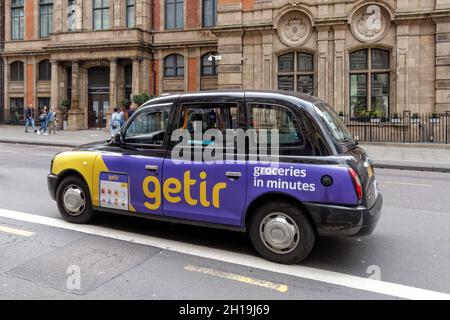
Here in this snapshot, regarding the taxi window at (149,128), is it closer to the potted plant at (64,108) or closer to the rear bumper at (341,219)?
the rear bumper at (341,219)

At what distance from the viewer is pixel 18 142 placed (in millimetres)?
22141

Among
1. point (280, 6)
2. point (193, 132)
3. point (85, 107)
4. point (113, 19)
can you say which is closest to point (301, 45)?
point (280, 6)

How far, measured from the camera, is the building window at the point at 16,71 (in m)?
36.8

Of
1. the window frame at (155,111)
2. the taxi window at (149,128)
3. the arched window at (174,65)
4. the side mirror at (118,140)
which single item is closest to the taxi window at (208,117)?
the window frame at (155,111)

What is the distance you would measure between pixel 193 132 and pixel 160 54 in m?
27.8

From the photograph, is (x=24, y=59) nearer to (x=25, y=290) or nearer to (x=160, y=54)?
(x=160, y=54)

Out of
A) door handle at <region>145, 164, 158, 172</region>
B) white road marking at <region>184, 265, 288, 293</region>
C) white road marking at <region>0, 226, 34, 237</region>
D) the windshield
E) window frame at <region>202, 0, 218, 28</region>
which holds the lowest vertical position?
white road marking at <region>184, 265, 288, 293</region>

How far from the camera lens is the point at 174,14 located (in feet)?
104

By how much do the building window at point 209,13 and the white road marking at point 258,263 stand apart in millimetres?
26687

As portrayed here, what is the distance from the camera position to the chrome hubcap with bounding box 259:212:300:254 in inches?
185

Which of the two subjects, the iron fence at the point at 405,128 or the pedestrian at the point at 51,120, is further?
the pedestrian at the point at 51,120

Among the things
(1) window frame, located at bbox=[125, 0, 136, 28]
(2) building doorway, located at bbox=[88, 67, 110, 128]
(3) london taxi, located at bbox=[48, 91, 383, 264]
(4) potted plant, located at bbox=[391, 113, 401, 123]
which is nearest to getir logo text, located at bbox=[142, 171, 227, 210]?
(3) london taxi, located at bbox=[48, 91, 383, 264]

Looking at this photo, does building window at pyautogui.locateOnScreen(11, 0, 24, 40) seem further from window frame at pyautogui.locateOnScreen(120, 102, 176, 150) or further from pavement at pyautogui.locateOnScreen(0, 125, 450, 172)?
window frame at pyautogui.locateOnScreen(120, 102, 176, 150)

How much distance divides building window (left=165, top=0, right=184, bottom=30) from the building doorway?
18.8 ft
